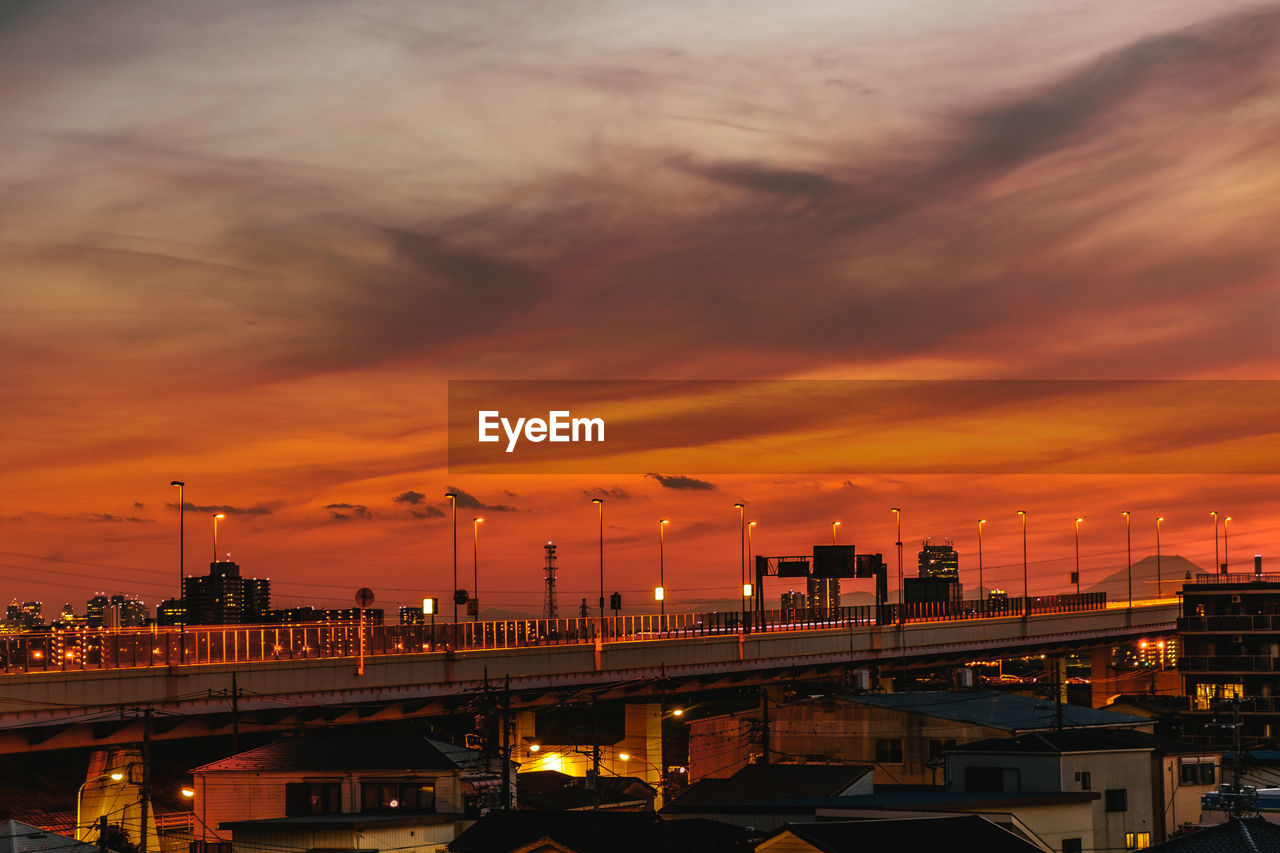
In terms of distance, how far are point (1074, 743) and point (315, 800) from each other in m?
32.4

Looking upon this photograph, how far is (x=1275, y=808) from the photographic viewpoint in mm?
56469

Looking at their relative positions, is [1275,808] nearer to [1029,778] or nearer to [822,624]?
[1029,778]

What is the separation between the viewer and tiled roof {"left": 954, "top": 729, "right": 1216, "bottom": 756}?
65.7 m

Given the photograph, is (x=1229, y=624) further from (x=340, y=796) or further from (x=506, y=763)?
(x=506, y=763)

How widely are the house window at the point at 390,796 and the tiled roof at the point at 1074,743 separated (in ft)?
75.2

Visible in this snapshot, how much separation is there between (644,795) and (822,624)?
57.1 meters

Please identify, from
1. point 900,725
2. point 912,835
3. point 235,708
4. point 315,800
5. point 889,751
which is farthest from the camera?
point 889,751

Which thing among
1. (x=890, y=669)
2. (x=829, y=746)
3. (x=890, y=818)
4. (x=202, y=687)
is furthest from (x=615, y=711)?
(x=890, y=818)

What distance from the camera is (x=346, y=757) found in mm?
71250

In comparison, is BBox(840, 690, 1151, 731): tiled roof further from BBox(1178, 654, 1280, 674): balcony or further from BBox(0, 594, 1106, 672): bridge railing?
BBox(1178, 654, 1280, 674): balcony

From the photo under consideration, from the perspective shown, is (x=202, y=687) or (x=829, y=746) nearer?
(x=202, y=687)

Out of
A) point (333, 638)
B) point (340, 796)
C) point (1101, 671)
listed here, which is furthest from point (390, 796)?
point (1101, 671)

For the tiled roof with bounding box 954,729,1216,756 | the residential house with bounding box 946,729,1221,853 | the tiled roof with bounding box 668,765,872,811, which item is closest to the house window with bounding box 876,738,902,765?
the residential house with bounding box 946,729,1221,853

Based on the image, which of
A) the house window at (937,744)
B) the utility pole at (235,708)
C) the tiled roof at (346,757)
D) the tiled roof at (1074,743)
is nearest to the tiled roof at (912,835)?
the tiled roof at (1074,743)
